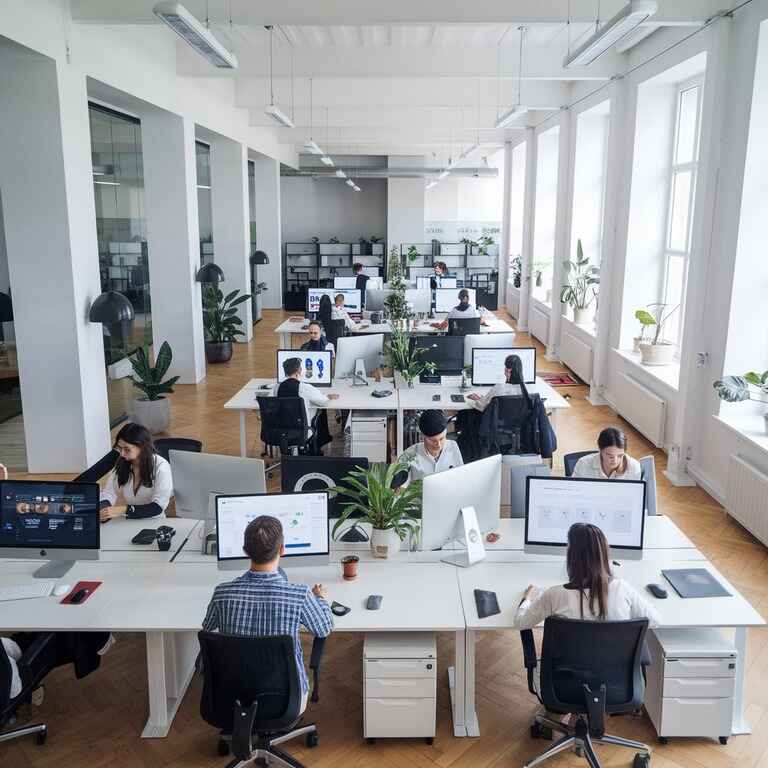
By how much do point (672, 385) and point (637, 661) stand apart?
15.6 feet

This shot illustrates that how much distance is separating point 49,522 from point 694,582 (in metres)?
3.19

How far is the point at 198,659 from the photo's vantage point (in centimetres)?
417

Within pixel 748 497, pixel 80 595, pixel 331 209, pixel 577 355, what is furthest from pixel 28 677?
pixel 331 209

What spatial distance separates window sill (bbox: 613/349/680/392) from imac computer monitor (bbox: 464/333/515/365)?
4.87ft

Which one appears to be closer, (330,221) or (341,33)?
(341,33)

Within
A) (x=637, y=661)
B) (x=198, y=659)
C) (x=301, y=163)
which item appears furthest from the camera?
(x=301, y=163)

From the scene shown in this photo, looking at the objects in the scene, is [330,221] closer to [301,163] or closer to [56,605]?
[301,163]

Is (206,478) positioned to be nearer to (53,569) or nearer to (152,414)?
(53,569)

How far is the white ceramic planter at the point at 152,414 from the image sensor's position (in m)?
8.23

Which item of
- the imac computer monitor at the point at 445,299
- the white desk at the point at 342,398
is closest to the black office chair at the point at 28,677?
the white desk at the point at 342,398

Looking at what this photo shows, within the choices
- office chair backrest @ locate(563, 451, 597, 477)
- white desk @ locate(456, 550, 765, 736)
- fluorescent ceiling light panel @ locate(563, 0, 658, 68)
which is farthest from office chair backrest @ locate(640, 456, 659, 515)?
fluorescent ceiling light panel @ locate(563, 0, 658, 68)

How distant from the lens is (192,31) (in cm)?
491

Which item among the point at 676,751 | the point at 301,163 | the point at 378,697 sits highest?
the point at 301,163

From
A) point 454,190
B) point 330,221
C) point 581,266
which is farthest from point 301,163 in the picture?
point 581,266
